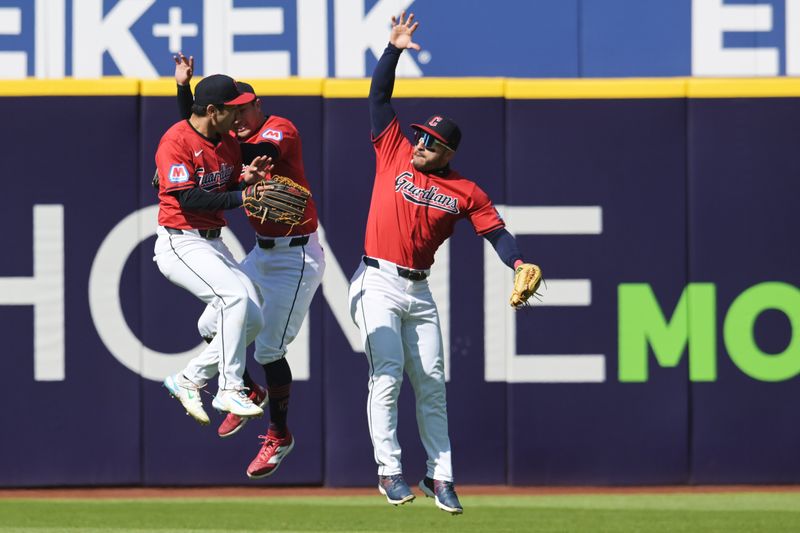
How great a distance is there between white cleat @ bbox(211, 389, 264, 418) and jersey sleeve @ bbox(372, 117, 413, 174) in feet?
5.28

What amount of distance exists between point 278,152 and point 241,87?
40 cm

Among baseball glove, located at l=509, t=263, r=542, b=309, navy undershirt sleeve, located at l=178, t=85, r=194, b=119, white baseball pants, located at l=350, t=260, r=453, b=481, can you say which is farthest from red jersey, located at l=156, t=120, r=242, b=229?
baseball glove, located at l=509, t=263, r=542, b=309

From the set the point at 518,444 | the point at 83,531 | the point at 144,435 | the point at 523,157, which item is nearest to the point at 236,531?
the point at 83,531

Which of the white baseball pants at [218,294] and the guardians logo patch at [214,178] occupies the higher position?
the guardians logo patch at [214,178]

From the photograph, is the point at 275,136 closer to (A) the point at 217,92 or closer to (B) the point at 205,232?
(A) the point at 217,92

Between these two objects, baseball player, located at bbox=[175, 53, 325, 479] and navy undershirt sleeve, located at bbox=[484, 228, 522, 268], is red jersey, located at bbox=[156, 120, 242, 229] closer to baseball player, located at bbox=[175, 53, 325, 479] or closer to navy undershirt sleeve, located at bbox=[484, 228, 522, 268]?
baseball player, located at bbox=[175, 53, 325, 479]

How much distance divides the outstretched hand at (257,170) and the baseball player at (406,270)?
81cm

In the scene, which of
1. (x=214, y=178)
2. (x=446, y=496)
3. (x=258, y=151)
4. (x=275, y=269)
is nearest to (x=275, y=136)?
(x=258, y=151)

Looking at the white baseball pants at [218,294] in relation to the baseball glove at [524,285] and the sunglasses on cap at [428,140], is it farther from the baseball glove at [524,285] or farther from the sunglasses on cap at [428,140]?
the baseball glove at [524,285]

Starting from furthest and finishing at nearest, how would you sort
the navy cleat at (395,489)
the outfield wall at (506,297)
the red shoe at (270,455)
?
the outfield wall at (506,297), the red shoe at (270,455), the navy cleat at (395,489)

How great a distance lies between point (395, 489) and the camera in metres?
7.75

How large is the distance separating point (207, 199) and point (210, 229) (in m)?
0.44

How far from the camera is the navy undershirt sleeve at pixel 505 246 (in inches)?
304

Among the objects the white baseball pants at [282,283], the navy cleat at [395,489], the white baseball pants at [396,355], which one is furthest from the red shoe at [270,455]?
the navy cleat at [395,489]
